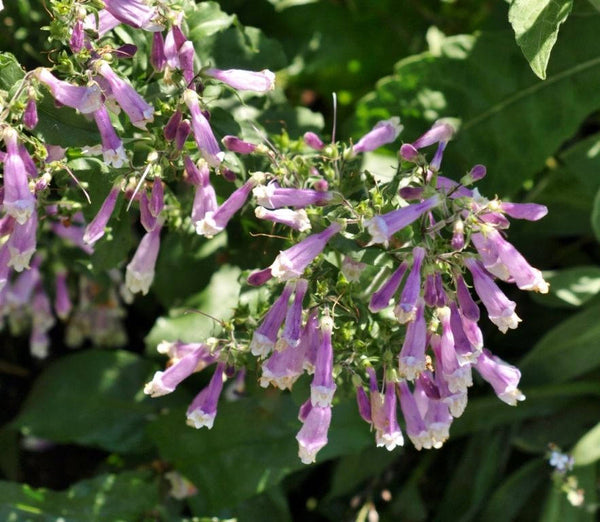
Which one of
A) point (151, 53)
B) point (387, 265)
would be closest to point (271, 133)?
point (151, 53)

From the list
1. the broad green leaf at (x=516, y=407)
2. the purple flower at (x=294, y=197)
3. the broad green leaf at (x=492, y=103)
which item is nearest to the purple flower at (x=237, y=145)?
the purple flower at (x=294, y=197)

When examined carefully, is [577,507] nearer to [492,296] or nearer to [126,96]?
[492,296]

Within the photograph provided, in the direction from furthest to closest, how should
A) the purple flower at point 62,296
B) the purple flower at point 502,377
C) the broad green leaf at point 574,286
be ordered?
the purple flower at point 62,296
the broad green leaf at point 574,286
the purple flower at point 502,377

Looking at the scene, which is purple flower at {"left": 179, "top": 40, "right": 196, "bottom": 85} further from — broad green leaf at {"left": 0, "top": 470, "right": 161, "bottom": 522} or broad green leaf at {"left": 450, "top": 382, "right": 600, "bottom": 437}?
broad green leaf at {"left": 450, "top": 382, "right": 600, "bottom": 437}

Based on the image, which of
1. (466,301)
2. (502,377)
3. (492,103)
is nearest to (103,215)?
(466,301)

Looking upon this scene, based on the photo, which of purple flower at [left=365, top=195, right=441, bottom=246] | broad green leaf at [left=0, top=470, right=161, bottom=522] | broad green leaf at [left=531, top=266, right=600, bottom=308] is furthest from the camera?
broad green leaf at [left=531, top=266, right=600, bottom=308]

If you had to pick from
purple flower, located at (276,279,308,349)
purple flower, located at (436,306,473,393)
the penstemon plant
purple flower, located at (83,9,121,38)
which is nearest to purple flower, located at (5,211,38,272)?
the penstemon plant

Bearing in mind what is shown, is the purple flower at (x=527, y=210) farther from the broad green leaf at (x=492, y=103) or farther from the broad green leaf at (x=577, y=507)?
the broad green leaf at (x=577, y=507)
